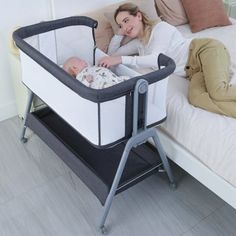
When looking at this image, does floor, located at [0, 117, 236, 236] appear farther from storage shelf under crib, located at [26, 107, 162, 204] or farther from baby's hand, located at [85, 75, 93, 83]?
baby's hand, located at [85, 75, 93, 83]

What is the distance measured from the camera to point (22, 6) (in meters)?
2.12

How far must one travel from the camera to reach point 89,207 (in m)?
1.77

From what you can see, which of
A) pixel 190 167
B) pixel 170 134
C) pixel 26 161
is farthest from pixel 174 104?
pixel 26 161

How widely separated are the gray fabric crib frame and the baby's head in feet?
0.46

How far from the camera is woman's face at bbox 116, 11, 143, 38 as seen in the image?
199 cm

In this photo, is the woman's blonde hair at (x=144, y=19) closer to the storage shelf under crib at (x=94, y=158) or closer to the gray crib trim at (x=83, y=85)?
the gray crib trim at (x=83, y=85)

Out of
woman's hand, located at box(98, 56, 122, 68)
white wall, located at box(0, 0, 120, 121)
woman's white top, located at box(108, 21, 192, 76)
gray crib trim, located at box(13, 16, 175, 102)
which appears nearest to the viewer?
gray crib trim, located at box(13, 16, 175, 102)

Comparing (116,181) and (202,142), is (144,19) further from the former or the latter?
(116,181)

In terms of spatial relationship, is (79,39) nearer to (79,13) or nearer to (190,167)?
(79,13)

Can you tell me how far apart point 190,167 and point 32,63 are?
86cm

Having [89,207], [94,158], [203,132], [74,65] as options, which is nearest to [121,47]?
[74,65]

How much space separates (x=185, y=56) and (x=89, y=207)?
3.10 ft

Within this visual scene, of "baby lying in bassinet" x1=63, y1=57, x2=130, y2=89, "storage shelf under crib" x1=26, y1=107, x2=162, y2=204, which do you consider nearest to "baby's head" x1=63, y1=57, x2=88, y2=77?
"baby lying in bassinet" x1=63, y1=57, x2=130, y2=89

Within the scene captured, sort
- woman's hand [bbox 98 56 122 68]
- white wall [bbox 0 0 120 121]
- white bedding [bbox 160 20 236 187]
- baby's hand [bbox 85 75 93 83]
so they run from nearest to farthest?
white bedding [bbox 160 20 236 187]
baby's hand [bbox 85 75 93 83]
woman's hand [bbox 98 56 122 68]
white wall [bbox 0 0 120 121]
